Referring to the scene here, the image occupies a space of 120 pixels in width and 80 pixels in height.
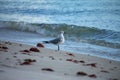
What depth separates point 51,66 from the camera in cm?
731

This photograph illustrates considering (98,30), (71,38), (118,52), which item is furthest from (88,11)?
(118,52)

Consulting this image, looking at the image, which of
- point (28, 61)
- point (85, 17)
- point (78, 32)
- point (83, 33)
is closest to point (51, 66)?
point (28, 61)

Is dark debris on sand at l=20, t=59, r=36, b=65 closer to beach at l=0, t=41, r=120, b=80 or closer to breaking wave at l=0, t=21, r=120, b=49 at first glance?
beach at l=0, t=41, r=120, b=80

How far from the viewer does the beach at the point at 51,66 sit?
628cm

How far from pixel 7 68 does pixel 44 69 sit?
70cm

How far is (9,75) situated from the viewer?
19.4ft

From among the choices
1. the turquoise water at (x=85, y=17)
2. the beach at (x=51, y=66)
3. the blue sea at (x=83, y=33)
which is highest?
the turquoise water at (x=85, y=17)

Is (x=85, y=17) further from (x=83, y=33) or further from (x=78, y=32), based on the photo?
(x=83, y=33)

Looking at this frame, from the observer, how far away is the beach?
628 centimetres

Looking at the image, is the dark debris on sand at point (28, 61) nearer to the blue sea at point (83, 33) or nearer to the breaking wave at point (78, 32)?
the blue sea at point (83, 33)

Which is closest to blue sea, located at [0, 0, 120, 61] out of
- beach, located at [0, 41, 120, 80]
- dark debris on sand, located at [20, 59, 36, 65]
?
beach, located at [0, 41, 120, 80]

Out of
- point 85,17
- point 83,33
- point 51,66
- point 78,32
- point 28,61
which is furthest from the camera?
point 85,17

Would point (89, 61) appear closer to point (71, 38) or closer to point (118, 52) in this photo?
point (118, 52)

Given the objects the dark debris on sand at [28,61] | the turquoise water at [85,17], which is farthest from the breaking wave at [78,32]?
the dark debris on sand at [28,61]
